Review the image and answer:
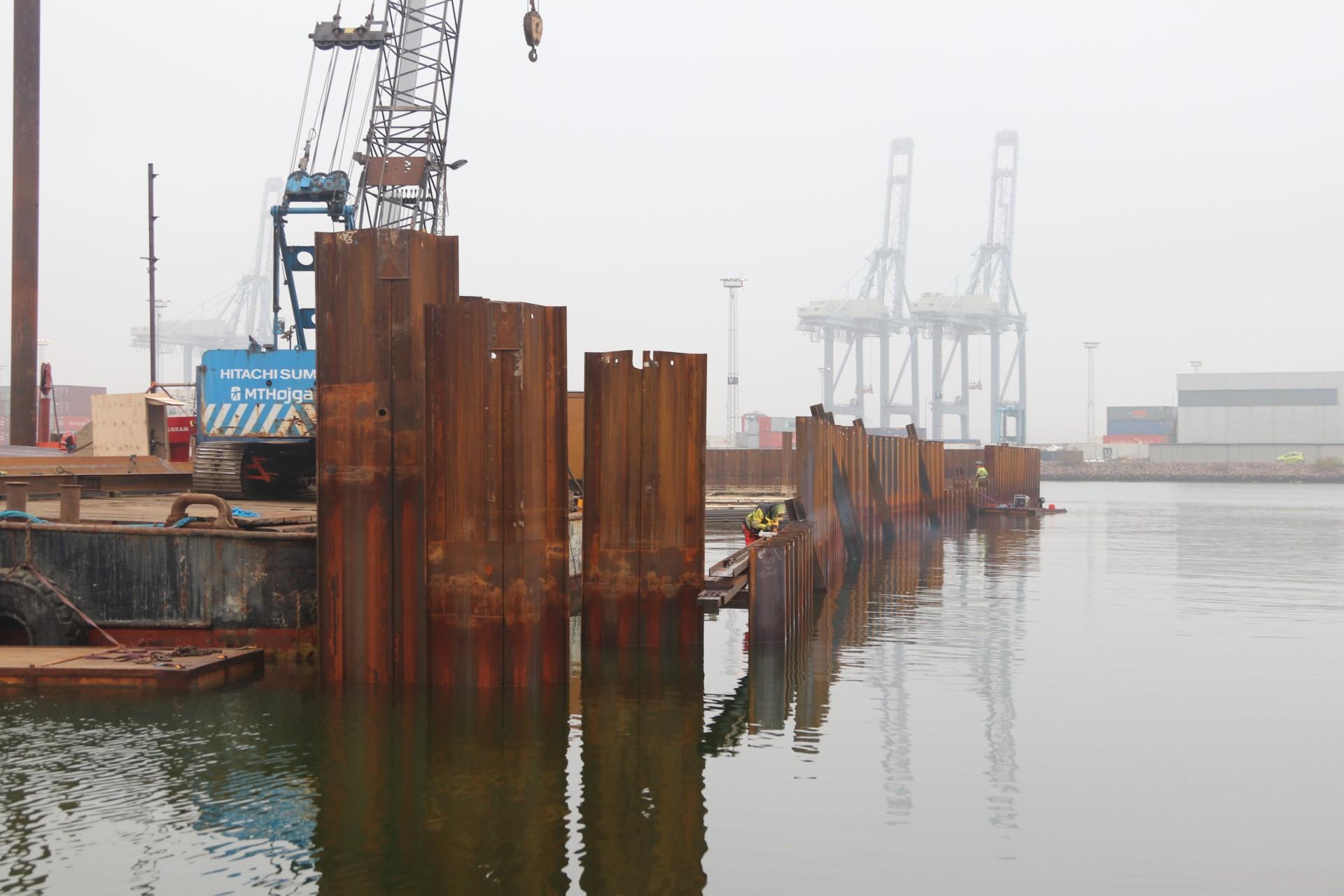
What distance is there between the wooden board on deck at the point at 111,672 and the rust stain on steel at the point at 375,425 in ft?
5.54

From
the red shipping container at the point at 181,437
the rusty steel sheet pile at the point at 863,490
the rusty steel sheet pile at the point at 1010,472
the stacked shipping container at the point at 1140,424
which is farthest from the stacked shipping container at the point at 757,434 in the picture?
the red shipping container at the point at 181,437

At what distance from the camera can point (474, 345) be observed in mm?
11609

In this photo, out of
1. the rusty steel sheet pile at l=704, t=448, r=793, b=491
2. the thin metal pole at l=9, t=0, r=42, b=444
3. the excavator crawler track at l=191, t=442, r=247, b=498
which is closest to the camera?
the excavator crawler track at l=191, t=442, r=247, b=498

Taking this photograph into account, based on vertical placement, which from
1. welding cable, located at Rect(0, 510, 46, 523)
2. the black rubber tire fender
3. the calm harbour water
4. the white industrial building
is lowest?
the calm harbour water

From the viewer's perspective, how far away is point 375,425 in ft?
39.6

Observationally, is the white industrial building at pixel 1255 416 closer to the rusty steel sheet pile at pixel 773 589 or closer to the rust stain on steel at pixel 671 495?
the rusty steel sheet pile at pixel 773 589

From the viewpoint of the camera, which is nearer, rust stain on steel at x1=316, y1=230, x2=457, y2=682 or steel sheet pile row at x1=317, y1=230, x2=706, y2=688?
steel sheet pile row at x1=317, y1=230, x2=706, y2=688

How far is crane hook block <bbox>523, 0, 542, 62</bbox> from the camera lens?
39531 mm

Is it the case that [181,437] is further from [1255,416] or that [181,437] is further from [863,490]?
[1255,416]

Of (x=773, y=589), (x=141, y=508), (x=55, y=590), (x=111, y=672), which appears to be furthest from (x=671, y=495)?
(x=141, y=508)

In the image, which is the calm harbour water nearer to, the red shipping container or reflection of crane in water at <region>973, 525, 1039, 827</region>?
reflection of crane in water at <region>973, 525, 1039, 827</region>

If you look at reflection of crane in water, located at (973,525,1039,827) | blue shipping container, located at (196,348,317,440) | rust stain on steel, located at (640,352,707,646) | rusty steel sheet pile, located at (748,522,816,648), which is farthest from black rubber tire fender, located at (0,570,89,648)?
reflection of crane in water, located at (973,525,1039,827)

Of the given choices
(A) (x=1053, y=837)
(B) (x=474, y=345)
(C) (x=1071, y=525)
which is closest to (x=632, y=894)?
(A) (x=1053, y=837)

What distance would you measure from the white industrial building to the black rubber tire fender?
15380 centimetres
